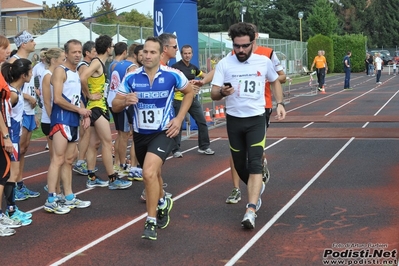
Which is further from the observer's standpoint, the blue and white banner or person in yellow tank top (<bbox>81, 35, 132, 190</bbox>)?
the blue and white banner

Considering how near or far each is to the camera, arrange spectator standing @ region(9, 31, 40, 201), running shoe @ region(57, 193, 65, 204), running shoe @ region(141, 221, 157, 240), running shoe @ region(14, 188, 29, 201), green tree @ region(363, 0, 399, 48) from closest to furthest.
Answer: running shoe @ region(141, 221, 157, 240) < running shoe @ region(57, 193, 65, 204) < spectator standing @ region(9, 31, 40, 201) < running shoe @ region(14, 188, 29, 201) < green tree @ region(363, 0, 399, 48)

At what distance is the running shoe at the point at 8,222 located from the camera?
7513 millimetres

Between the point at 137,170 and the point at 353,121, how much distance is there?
30.1 feet

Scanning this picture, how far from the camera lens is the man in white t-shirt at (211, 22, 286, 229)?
24.3 feet

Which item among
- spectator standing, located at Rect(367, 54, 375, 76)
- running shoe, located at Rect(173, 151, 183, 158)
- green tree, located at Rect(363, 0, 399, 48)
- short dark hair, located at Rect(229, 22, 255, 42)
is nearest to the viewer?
short dark hair, located at Rect(229, 22, 255, 42)

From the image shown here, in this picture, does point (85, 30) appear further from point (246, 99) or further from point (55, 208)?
point (246, 99)

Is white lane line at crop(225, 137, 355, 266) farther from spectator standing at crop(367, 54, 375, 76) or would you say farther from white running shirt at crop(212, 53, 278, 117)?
spectator standing at crop(367, 54, 375, 76)

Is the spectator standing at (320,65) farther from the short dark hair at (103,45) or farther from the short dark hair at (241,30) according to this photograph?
the short dark hair at (241,30)

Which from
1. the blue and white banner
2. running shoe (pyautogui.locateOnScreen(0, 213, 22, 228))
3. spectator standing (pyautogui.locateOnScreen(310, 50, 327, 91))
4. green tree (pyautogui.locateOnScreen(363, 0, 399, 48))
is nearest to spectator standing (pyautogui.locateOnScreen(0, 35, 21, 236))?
running shoe (pyautogui.locateOnScreen(0, 213, 22, 228))

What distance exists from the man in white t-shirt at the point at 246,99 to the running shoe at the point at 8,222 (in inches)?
96.9

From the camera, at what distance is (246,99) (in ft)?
24.9

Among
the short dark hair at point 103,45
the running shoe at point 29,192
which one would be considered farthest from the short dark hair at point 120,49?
the running shoe at point 29,192

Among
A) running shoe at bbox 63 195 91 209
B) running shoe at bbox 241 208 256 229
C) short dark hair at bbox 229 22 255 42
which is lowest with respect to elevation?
running shoe at bbox 63 195 91 209

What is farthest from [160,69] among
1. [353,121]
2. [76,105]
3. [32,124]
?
[353,121]
